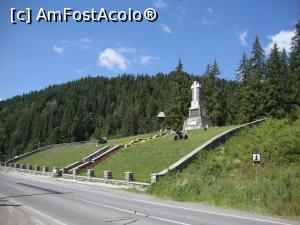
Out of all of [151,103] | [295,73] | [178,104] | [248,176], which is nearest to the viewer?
[248,176]

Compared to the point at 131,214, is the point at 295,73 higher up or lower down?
higher up

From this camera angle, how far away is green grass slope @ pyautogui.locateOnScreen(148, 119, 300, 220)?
55.1 ft

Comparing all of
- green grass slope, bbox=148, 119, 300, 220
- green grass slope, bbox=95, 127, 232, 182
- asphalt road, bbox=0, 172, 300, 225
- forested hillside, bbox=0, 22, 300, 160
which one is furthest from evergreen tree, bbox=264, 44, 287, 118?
asphalt road, bbox=0, 172, 300, 225

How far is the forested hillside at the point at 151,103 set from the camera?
2369 inches

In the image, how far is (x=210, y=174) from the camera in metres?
27.6

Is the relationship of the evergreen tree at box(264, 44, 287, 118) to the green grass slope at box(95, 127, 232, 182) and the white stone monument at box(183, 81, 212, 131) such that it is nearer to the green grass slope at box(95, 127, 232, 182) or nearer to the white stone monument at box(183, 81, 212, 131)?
the white stone monument at box(183, 81, 212, 131)

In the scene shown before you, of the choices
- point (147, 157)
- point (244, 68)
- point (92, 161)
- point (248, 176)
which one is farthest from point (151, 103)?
point (248, 176)

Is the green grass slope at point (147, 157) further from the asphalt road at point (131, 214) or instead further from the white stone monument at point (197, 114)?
the white stone monument at point (197, 114)

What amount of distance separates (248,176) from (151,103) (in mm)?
112797

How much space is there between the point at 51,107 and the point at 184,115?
118 metres

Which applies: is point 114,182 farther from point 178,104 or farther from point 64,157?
point 178,104

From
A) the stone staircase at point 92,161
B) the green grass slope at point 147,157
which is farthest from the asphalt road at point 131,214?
the stone staircase at point 92,161

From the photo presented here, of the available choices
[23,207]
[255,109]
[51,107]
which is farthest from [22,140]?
[23,207]

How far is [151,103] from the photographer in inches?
5472
